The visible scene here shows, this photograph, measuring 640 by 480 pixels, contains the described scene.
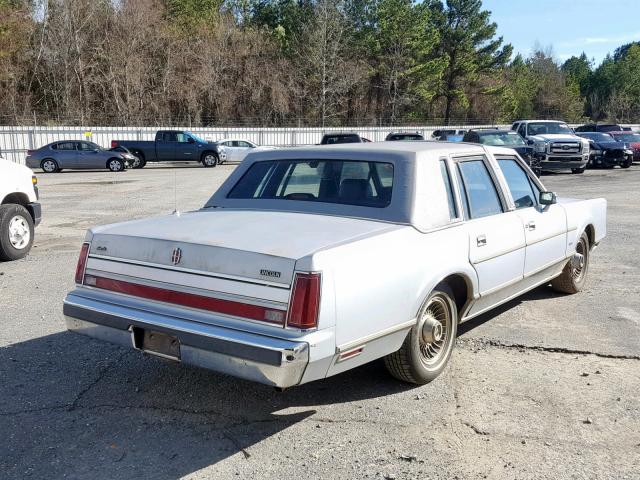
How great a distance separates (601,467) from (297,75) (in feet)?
175

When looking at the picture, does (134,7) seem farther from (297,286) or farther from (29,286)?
(297,286)

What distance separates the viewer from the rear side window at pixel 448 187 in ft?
14.8

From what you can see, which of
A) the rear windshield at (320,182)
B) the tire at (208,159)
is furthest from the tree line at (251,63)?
the rear windshield at (320,182)

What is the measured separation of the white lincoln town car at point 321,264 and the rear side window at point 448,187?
1cm

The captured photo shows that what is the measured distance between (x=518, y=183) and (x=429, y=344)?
83.9 inches

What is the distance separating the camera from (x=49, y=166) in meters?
27.9

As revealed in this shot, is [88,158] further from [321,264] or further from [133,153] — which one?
[321,264]

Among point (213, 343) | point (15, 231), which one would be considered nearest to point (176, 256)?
point (213, 343)

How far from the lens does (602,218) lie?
23.5ft

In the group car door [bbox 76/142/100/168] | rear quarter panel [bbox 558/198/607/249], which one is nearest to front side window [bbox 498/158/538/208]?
rear quarter panel [bbox 558/198/607/249]

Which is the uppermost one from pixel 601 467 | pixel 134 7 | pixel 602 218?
pixel 134 7

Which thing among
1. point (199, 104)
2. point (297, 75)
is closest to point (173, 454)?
point (199, 104)

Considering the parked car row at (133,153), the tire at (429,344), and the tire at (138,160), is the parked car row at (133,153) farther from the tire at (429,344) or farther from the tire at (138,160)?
the tire at (429,344)

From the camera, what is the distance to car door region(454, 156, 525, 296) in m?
4.61
